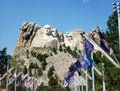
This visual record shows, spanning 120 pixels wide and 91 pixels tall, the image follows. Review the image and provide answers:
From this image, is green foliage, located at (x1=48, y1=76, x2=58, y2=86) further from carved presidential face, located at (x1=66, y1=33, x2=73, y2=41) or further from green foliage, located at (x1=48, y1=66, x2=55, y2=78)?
carved presidential face, located at (x1=66, y1=33, x2=73, y2=41)

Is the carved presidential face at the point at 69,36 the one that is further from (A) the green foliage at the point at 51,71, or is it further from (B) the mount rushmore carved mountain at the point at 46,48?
(A) the green foliage at the point at 51,71

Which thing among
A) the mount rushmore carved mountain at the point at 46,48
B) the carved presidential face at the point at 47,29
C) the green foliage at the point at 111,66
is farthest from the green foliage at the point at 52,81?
the carved presidential face at the point at 47,29

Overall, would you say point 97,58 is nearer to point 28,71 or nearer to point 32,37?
point 28,71

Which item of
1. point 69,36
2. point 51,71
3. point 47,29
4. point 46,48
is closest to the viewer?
point 51,71

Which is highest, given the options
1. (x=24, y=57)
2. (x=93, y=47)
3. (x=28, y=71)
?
(x=24, y=57)

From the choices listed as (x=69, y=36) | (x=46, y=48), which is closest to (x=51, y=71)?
(x=46, y=48)

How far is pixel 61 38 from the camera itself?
14888cm

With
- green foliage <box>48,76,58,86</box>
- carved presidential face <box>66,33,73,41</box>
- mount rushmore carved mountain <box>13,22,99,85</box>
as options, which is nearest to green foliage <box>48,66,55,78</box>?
mount rushmore carved mountain <box>13,22,99,85</box>

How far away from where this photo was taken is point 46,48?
13100cm

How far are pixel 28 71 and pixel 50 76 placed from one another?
934 centimetres

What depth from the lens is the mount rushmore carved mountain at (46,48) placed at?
358ft

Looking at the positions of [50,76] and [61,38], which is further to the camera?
[61,38]

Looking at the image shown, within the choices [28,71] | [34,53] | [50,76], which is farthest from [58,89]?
[34,53]

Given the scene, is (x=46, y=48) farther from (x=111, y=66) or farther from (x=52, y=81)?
(x=111, y=66)
